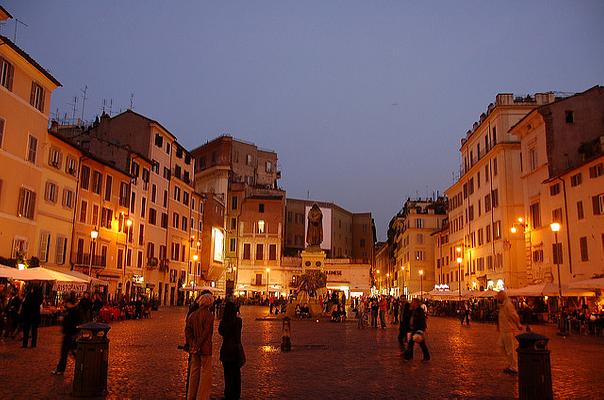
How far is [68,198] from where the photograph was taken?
125ft

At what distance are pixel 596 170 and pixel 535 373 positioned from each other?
2740 cm

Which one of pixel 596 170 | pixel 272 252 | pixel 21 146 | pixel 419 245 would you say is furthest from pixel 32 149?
pixel 419 245

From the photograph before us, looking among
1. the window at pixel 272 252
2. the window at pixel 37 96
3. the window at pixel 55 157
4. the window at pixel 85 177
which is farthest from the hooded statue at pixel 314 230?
the window at pixel 272 252

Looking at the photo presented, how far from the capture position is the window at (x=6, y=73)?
29464 mm

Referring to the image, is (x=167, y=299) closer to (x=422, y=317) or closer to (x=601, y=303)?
(x=601, y=303)

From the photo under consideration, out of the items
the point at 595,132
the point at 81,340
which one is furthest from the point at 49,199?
the point at 595,132

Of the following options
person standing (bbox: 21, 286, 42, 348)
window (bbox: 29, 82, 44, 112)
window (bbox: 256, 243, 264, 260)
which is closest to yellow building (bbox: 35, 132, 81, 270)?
window (bbox: 29, 82, 44, 112)

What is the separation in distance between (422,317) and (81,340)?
8.58 m

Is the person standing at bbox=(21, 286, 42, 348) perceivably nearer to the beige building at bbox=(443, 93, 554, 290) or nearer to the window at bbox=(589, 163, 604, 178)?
the window at bbox=(589, 163, 604, 178)

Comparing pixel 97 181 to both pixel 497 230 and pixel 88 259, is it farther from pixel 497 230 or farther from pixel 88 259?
pixel 497 230

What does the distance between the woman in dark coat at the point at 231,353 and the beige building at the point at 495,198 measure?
133ft

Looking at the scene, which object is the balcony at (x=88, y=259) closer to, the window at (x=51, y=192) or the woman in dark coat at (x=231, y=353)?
the window at (x=51, y=192)

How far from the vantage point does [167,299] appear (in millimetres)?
59656

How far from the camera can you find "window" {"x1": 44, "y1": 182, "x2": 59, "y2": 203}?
3503cm
